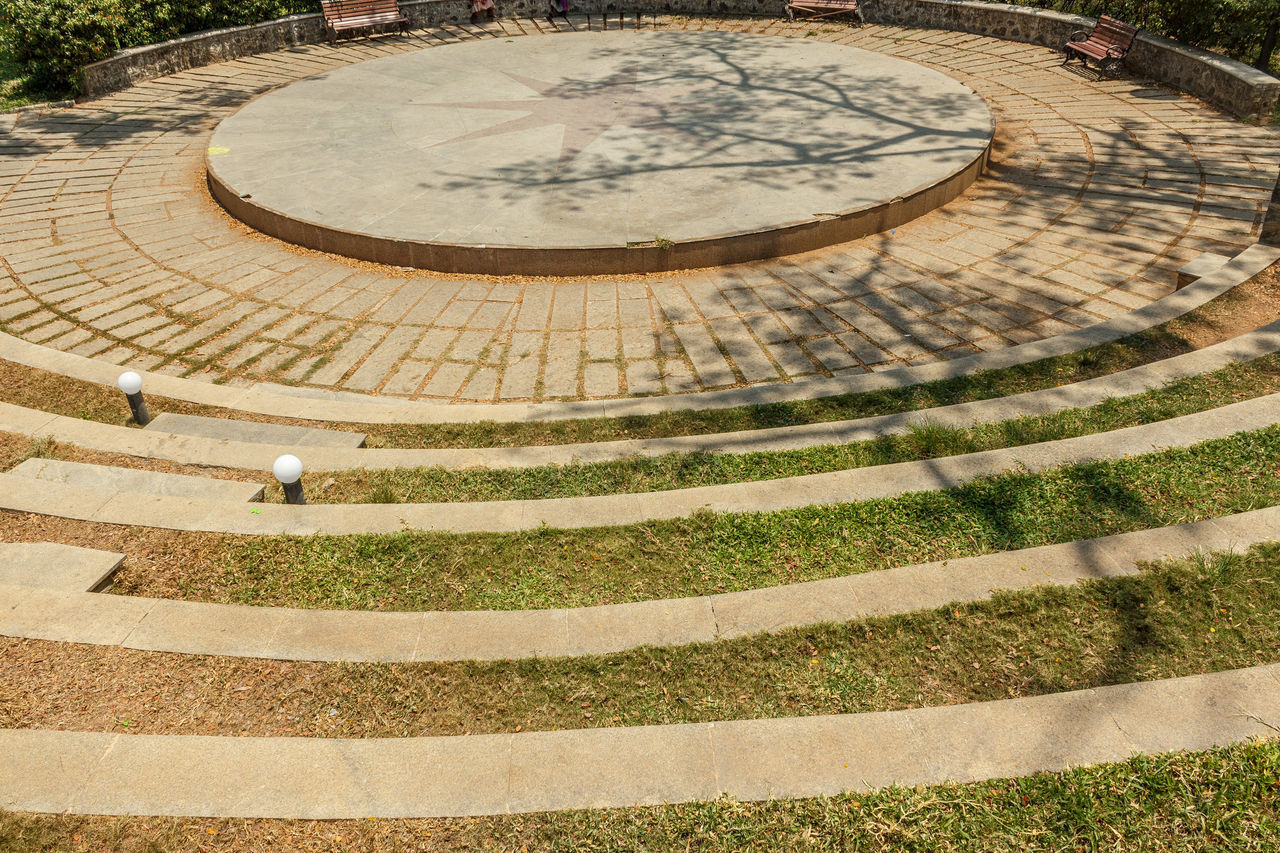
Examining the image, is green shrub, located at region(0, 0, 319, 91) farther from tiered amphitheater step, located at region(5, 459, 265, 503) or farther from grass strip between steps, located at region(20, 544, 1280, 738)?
grass strip between steps, located at region(20, 544, 1280, 738)

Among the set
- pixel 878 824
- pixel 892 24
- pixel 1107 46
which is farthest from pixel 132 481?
pixel 892 24

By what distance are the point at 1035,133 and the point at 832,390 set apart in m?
8.17

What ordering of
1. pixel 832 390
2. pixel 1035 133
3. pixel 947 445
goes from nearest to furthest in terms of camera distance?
pixel 947 445, pixel 832 390, pixel 1035 133

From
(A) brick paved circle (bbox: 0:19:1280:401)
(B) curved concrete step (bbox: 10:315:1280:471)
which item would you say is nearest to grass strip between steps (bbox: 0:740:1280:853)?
(B) curved concrete step (bbox: 10:315:1280:471)

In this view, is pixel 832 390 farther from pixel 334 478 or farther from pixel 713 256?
pixel 334 478

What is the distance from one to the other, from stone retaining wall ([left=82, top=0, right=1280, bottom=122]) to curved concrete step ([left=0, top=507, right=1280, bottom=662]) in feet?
35.8

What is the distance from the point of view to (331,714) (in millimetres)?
3463

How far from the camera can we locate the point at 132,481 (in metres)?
5.06

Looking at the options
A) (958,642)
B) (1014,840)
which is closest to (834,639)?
(958,642)

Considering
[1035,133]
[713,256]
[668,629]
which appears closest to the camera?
[668,629]

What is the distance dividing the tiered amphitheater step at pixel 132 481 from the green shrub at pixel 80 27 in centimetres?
1257

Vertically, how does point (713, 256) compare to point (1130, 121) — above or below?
below

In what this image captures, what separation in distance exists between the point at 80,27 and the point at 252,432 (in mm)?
12906

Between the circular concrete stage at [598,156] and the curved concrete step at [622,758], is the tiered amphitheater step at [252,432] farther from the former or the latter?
the circular concrete stage at [598,156]
